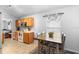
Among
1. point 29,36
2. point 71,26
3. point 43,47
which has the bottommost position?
point 43,47

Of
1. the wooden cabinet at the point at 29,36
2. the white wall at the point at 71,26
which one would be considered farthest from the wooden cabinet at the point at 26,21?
the white wall at the point at 71,26

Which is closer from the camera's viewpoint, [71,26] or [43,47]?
[71,26]

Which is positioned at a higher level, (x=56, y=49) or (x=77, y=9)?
Result: (x=77, y=9)

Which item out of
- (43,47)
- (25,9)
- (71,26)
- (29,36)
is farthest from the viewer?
(29,36)

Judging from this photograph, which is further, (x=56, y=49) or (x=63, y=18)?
(x=56, y=49)

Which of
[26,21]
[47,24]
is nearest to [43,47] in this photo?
[47,24]

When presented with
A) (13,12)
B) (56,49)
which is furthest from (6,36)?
(56,49)

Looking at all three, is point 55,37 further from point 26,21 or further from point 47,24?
point 26,21

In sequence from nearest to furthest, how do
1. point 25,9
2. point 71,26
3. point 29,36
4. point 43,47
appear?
point 71,26 < point 25,9 < point 43,47 < point 29,36

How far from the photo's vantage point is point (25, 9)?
1.15m
